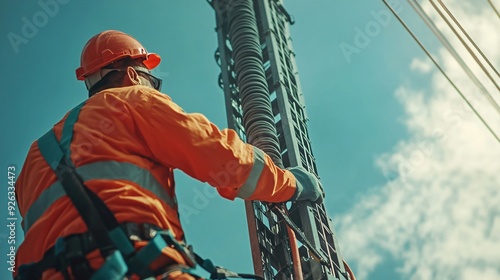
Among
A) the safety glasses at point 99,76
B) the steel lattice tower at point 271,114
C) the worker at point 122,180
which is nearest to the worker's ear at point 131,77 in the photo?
the safety glasses at point 99,76

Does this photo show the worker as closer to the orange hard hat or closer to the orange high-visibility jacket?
the orange high-visibility jacket

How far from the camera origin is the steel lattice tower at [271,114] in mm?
5844

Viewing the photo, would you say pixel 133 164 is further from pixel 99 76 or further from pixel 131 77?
pixel 99 76

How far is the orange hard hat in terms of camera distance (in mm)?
3887

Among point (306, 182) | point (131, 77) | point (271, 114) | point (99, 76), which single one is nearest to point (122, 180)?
point (131, 77)

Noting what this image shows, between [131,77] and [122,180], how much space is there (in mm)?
1010

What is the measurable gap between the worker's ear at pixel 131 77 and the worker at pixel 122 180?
1.33 ft

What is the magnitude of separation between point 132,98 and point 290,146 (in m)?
3.53

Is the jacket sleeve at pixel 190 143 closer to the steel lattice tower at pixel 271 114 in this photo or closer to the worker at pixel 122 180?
the worker at pixel 122 180

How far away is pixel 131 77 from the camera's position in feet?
12.4

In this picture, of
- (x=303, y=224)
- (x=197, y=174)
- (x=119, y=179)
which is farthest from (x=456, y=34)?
(x=119, y=179)

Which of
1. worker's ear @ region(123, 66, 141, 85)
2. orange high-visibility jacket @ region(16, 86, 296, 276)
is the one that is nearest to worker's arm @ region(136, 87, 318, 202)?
orange high-visibility jacket @ region(16, 86, 296, 276)

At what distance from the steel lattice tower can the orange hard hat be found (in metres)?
2.30

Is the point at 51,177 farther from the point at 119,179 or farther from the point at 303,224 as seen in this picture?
the point at 303,224
